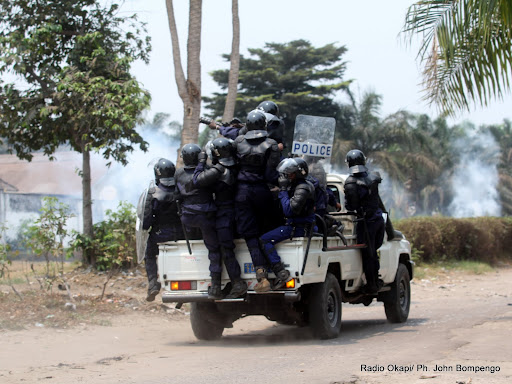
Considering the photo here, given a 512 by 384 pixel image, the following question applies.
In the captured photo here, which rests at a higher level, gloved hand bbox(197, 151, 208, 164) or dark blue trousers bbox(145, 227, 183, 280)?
gloved hand bbox(197, 151, 208, 164)

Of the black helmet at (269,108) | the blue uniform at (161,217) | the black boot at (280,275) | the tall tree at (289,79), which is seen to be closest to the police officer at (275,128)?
the black helmet at (269,108)

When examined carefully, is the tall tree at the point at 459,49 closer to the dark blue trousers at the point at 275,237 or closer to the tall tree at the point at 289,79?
the dark blue trousers at the point at 275,237

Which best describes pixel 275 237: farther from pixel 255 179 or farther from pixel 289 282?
pixel 255 179

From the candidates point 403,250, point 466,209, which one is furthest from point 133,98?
point 466,209

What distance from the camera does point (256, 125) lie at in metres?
8.10

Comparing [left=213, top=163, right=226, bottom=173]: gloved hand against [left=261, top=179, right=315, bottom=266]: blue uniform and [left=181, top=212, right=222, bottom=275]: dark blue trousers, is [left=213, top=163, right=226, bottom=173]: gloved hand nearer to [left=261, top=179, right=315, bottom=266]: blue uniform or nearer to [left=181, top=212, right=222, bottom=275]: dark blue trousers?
[left=181, top=212, right=222, bottom=275]: dark blue trousers

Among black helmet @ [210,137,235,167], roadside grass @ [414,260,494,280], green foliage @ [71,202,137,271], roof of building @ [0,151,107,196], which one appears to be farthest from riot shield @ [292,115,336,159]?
roof of building @ [0,151,107,196]

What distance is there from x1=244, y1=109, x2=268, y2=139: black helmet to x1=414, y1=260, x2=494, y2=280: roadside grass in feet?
33.8

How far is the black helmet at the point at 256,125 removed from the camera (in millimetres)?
8047

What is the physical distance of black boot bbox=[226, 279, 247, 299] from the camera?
25.5 feet

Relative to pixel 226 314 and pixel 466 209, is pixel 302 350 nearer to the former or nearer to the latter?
pixel 226 314

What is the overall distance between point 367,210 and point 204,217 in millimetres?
2431

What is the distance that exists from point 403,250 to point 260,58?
2605cm

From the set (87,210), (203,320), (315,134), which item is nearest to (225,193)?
(203,320)
